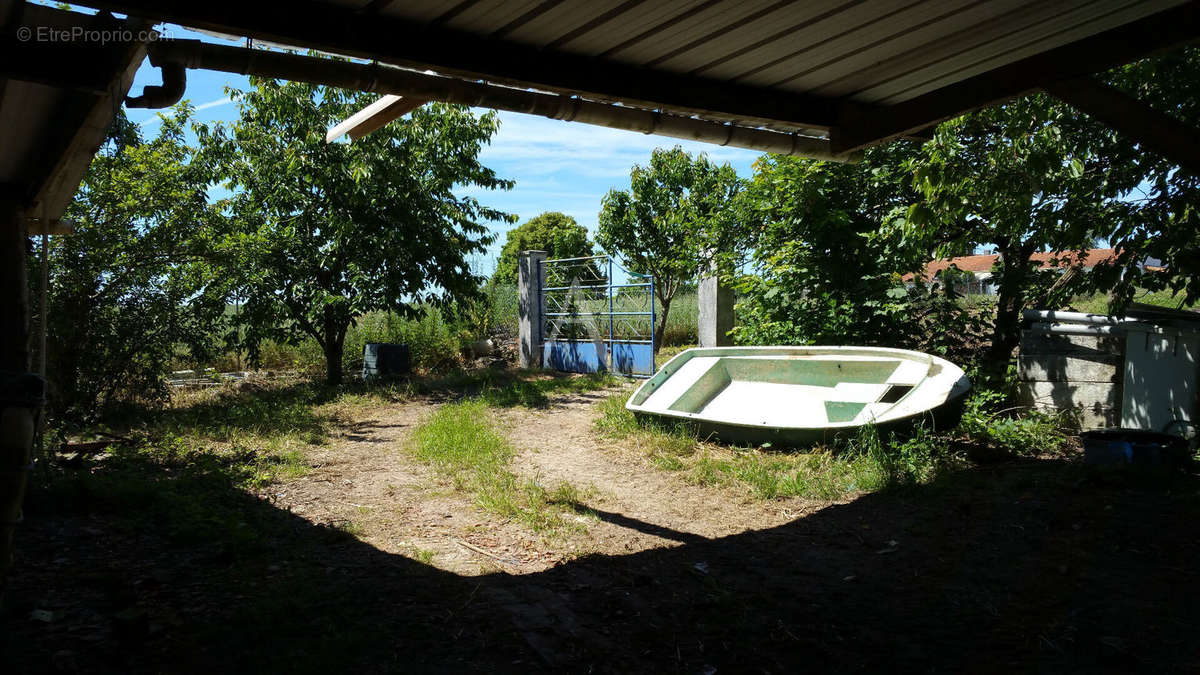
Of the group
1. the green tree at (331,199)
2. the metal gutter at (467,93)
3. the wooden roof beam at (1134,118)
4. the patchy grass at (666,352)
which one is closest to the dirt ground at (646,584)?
the wooden roof beam at (1134,118)

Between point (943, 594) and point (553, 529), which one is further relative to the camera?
point (553, 529)

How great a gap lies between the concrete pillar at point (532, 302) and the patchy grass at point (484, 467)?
532cm

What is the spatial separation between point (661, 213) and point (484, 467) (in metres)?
12.0

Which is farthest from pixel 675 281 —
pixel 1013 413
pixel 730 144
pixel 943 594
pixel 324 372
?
pixel 943 594

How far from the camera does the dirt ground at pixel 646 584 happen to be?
106 inches

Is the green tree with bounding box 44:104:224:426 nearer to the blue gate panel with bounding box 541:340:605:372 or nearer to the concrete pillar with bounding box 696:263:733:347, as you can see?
the blue gate panel with bounding box 541:340:605:372

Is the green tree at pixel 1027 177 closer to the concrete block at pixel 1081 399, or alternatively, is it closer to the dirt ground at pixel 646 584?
the concrete block at pixel 1081 399

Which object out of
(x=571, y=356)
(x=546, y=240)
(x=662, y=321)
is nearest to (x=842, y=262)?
(x=571, y=356)

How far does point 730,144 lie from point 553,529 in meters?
2.64

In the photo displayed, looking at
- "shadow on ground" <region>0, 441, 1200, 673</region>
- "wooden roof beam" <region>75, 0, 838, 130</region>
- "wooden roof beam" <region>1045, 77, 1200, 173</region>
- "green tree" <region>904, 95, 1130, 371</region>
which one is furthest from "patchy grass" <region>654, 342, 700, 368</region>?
"wooden roof beam" <region>1045, 77, 1200, 173</region>

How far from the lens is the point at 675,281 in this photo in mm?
17062

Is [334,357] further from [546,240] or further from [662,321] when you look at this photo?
[546,240]

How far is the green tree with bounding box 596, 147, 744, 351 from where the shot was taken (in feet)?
53.4

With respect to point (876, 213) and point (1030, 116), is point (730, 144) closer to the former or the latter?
point (1030, 116)
